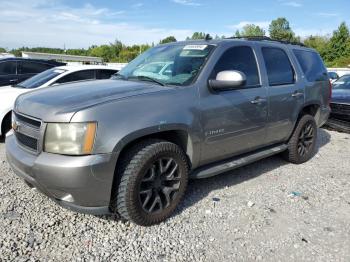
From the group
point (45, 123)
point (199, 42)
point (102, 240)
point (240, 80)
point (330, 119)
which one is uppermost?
point (199, 42)

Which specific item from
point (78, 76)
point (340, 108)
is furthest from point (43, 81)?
point (340, 108)

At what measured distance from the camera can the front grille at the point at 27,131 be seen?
10.1ft

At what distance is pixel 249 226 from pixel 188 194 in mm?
936

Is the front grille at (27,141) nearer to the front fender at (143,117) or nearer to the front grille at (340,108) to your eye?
the front fender at (143,117)

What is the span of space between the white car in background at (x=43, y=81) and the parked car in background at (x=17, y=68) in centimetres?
167

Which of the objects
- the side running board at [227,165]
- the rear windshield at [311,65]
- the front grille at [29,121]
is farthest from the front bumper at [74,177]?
the rear windshield at [311,65]

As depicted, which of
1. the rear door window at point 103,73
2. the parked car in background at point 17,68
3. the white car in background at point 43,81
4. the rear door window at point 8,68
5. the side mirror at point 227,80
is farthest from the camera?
the rear door window at point 8,68

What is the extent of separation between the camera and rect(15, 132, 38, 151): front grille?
10.2ft

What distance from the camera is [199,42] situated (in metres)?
4.36

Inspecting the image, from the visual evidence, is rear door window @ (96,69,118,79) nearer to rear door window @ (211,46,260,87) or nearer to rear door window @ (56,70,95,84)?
rear door window @ (56,70,95,84)

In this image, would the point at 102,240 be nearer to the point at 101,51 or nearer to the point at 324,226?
the point at 324,226

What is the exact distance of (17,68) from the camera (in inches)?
359

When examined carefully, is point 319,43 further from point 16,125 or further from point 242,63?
point 16,125

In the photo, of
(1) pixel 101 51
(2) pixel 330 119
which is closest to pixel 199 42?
(2) pixel 330 119
